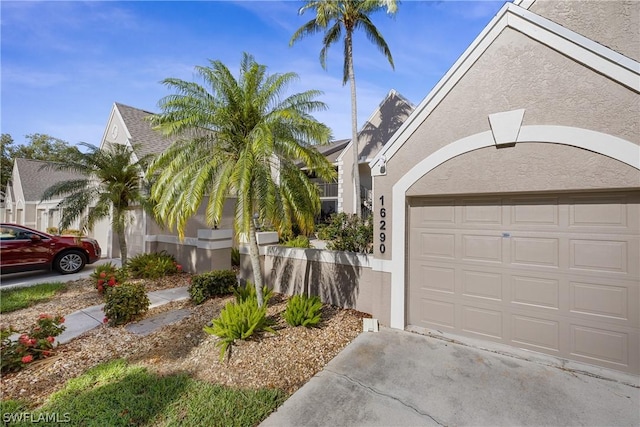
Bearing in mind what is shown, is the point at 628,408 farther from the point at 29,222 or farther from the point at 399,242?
the point at 29,222

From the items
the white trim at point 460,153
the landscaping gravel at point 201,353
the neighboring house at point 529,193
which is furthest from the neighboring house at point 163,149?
the neighboring house at point 529,193

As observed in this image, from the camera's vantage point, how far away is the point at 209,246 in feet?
32.1

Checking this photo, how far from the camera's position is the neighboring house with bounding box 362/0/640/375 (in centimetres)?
381

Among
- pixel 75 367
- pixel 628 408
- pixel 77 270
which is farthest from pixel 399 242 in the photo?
pixel 77 270

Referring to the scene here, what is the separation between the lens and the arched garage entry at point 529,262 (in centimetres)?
386

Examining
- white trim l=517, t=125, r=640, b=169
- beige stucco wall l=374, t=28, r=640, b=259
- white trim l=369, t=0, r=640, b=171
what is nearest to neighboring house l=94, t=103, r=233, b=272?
white trim l=369, t=0, r=640, b=171

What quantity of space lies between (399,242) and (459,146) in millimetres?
2034

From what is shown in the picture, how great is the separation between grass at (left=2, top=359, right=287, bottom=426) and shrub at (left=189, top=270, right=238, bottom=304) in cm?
319

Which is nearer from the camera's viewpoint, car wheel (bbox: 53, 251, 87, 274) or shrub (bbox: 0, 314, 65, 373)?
shrub (bbox: 0, 314, 65, 373)

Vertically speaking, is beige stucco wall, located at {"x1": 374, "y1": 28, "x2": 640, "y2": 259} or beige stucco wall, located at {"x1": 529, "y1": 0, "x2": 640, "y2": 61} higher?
beige stucco wall, located at {"x1": 529, "y1": 0, "x2": 640, "y2": 61}

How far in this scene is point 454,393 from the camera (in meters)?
3.54

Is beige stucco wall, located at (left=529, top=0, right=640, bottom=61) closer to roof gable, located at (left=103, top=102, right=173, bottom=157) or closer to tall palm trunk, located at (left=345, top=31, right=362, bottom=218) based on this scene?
tall palm trunk, located at (left=345, top=31, right=362, bottom=218)

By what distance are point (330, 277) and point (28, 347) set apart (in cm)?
561

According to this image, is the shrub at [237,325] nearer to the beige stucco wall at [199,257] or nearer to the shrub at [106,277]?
the shrub at [106,277]
